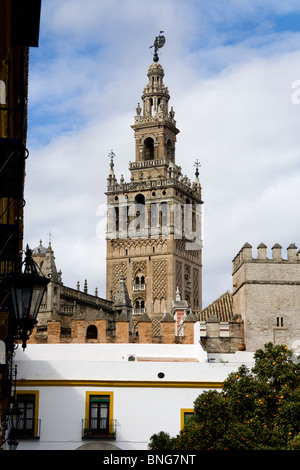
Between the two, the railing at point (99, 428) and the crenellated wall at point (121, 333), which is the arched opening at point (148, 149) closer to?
the crenellated wall at point (121, 333)

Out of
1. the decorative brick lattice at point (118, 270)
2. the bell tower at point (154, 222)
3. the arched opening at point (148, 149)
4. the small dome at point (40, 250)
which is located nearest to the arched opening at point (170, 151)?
the bell tower at point (154, 222)

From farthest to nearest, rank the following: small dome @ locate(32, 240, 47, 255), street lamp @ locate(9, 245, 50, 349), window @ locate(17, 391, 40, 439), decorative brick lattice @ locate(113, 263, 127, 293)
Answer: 1. decorative brick lattice @ locate(113, 263, 127, 293)
2. small dome @ locate(32, 240, 47, 255)
3. window @ locate(17, 391, 40, 439)
4. street lamp @ locate(9, 245, 50, 349)

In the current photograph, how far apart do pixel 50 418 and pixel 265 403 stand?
8812 mm

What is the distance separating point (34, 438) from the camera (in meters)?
25.9

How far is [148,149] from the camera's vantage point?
84.2 metres

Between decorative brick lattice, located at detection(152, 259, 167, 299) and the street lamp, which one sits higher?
decorative brick lattice, located at detection(152, 259, 167, 299)

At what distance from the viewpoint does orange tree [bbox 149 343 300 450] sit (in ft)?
62.0

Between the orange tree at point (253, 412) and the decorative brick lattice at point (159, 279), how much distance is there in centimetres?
5502

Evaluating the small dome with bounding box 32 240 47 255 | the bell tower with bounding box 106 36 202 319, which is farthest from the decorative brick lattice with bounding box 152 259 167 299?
the small dome with bounding box 32 240 47 255

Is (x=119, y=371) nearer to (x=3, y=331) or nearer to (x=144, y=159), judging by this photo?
(x=3, y=331)

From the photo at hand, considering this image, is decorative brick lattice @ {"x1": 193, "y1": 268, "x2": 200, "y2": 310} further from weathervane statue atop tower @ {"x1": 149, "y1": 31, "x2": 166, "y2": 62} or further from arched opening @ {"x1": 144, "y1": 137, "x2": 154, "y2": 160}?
weathervane statue atop tower @ {"x1": 149, "y1": 31, "x2": 166, "y2": 62}

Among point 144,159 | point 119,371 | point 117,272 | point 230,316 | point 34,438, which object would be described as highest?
point 144,159

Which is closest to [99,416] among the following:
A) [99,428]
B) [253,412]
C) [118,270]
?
[99,428]
